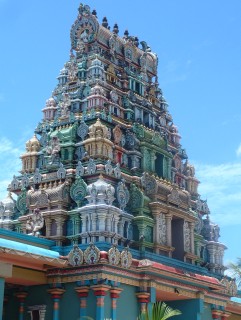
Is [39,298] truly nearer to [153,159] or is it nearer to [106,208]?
[106,208]

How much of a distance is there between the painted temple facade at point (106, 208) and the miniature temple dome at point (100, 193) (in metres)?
0.05

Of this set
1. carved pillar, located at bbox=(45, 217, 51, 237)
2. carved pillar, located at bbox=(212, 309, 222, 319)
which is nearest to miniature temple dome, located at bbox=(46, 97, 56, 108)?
carved pillar, located at bbox=(45, 217, 51, 237)

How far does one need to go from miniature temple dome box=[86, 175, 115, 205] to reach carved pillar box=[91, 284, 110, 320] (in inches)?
183

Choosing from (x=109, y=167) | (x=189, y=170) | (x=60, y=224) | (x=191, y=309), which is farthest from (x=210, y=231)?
(x=60, y=224)

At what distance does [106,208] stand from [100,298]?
4.66m

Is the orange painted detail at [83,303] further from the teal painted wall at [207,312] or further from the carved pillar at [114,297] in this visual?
the teal painted wall at [207,312]

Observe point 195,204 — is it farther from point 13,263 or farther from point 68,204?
point 13,263

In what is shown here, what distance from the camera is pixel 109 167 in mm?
34531

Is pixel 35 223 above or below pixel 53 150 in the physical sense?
below

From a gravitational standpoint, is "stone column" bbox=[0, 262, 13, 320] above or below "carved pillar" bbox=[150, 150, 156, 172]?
below

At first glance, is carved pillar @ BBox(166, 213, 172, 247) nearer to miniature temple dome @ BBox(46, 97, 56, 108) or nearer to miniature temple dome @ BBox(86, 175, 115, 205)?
miniature temple dome @ BBox(86, 175, 115, 205)

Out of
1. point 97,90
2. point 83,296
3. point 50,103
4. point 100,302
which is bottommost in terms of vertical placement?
point 100,302

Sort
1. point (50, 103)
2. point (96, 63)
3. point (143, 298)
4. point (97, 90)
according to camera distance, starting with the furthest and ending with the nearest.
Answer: point (50, 103), point (96, 63), point (97, 90), point (143, 298)

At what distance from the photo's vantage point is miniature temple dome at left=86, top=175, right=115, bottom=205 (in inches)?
1296
